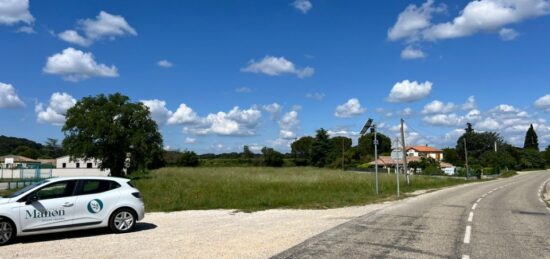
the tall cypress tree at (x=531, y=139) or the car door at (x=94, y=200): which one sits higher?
the tall cypress tree at (x=531, y=139)

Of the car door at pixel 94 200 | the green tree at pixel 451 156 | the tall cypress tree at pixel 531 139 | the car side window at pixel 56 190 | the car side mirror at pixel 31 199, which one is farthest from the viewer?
the tall cypress tree at pixel 531 139

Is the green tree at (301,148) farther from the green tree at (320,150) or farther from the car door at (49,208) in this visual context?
the car door at (49,208)

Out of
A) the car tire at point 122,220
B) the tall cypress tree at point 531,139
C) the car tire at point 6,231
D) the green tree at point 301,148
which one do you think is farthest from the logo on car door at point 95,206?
the tall cypress tree at point 531,139

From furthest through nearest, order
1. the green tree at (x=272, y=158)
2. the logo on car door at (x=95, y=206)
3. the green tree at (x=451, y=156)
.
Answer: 1. the green tree at (x=451, y=156)
2. the green tree at (x=272, y=158)
3. the logo on car door at (x=95, y=206)

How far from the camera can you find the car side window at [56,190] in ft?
36.0

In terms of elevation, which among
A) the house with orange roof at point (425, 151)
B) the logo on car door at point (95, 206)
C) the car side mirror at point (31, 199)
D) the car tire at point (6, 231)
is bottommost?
the car tire at point (6, 231)

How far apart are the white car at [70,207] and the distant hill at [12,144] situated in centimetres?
17623

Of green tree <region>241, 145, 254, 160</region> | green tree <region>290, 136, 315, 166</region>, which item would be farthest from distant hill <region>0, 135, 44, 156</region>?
green tree <region>290, 136, 315, 166</region>

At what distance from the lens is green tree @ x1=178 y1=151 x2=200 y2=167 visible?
384 ft

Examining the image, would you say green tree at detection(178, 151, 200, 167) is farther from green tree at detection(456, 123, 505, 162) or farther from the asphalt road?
the asphalt road

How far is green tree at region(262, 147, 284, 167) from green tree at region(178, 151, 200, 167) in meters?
17.5

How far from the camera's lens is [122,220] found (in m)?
11.9

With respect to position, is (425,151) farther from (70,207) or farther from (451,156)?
(70,207)

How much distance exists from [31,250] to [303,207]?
11.5 m
